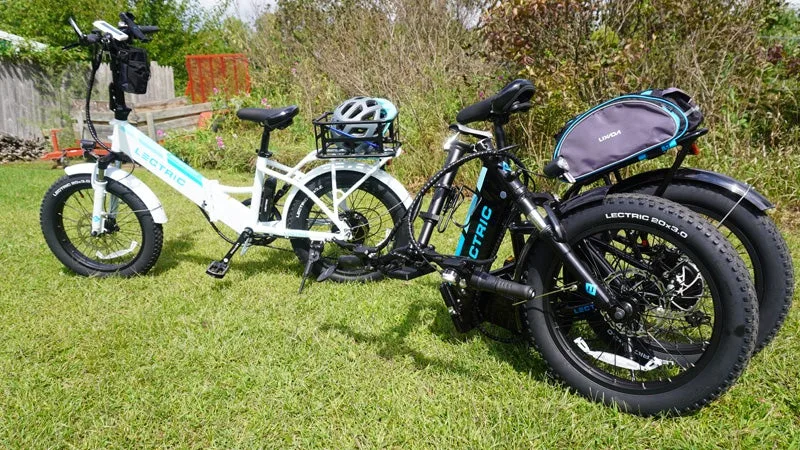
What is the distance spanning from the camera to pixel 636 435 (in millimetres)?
1959

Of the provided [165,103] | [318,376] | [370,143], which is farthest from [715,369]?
[165,103]

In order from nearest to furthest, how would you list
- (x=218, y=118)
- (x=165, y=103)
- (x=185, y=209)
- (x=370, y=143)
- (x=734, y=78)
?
(x=370, y=143), (x=734, y=78), (x=185, y=209), (x=218, y=118), (x=165, y=103)

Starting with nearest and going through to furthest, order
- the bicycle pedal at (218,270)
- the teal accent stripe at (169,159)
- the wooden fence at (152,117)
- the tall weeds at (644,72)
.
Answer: the bicycle pedal at (218,270)
the teal accent stripe at (169,159)
the tall weeds at (644,72)
the wooden fence at (152,117)

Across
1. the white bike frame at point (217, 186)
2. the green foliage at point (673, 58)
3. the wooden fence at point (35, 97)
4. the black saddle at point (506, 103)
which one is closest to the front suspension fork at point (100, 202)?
the white bike frame at point (217, 186)

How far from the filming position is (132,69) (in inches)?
131

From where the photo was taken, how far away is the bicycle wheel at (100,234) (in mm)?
3461

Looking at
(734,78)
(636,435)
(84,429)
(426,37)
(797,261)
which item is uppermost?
(426,37)

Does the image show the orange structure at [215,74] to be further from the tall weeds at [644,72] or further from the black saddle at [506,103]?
the black saddle at [506,103]

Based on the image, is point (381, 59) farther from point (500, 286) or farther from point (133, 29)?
point (500, 286)

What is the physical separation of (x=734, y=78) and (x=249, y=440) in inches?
208

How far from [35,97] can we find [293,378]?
10918mm

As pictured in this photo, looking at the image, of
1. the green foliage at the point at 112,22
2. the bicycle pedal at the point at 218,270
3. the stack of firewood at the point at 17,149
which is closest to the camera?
the bicycle pedal at the point at 218,270

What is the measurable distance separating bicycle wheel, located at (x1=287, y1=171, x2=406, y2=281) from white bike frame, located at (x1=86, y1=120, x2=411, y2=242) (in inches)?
1.7

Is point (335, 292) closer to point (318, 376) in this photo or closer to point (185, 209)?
point (318, 376)
